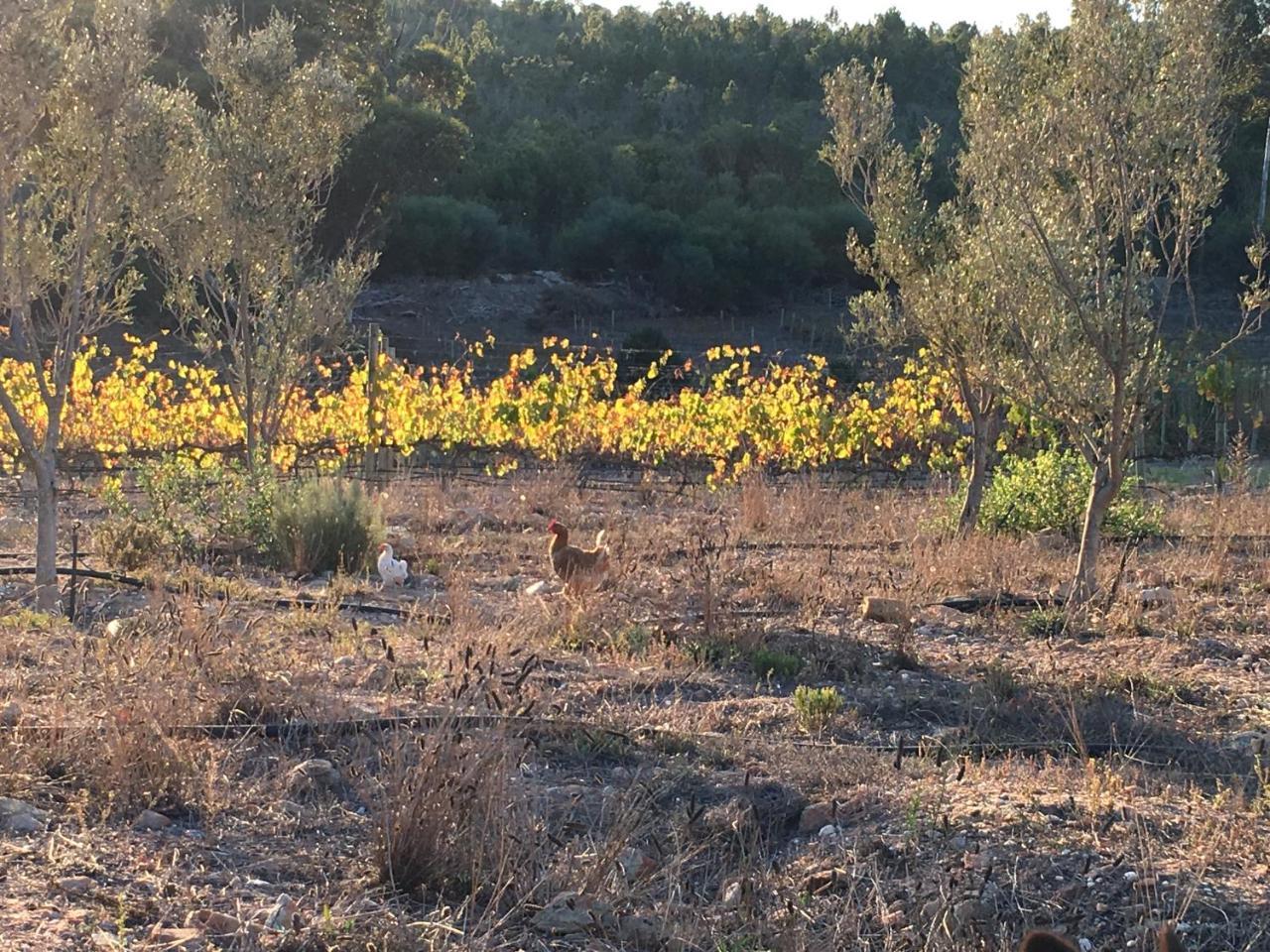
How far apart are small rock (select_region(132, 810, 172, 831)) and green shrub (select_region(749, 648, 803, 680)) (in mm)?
3262

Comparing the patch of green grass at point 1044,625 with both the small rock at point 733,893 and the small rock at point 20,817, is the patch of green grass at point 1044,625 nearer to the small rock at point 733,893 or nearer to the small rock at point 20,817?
the small rock at point 733,893

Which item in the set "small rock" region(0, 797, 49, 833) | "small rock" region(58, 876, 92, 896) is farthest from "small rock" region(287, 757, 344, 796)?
"small rock" region(58, 876, 92, 896)

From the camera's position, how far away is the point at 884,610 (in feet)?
25.5

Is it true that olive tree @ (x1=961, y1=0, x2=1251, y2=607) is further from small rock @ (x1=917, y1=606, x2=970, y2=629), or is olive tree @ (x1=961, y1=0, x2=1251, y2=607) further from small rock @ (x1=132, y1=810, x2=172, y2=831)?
small rock @ (x1=132, y1=810, x2=172, y2=831)

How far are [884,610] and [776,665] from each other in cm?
111

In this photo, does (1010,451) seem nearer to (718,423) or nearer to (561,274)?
(718,423)

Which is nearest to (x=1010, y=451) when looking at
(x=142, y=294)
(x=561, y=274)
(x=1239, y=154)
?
(x=142, y=294)

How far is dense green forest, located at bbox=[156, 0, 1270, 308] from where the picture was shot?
31.9 meters

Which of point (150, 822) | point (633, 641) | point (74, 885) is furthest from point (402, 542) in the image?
point (74, 885)

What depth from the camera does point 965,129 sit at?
9117 mm

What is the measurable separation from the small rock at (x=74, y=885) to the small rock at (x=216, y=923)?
31 cm

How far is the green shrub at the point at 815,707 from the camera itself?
5875mm

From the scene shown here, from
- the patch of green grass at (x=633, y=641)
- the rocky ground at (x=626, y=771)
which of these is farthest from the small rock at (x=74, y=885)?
the patch of green grass at (x=633, y=641)

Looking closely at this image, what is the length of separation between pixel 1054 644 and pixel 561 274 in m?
30.8
